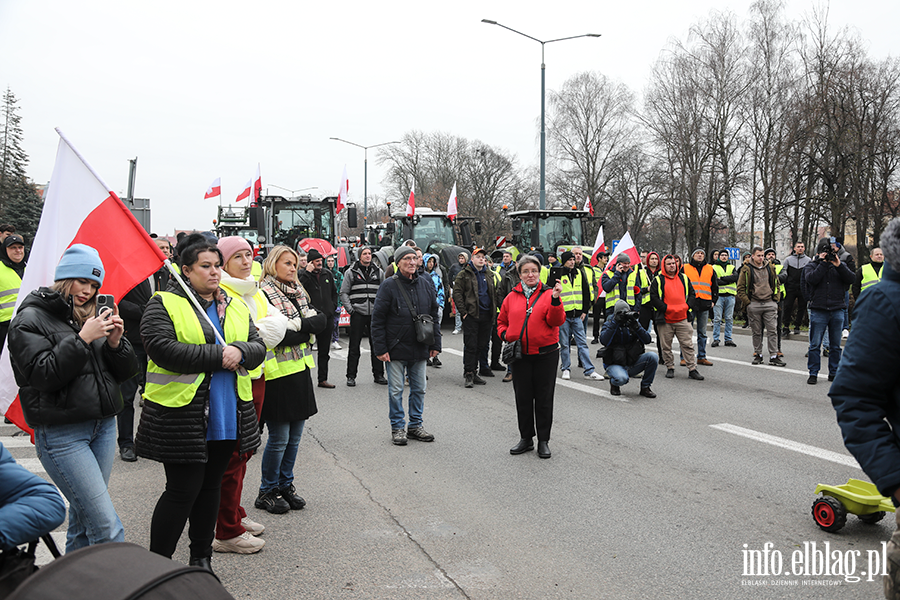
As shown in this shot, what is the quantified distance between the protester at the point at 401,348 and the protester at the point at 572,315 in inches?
163

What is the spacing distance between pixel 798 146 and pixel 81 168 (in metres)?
27.0

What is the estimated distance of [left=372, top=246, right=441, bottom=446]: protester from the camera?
22.5 feet

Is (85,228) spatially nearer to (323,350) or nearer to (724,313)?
(323,350)

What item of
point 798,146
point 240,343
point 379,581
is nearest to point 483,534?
point 379,581

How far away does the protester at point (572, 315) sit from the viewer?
35.0 feet

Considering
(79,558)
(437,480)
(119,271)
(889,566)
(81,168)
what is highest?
(81,168)

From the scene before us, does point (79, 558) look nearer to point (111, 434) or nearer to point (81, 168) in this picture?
point (111, 434)

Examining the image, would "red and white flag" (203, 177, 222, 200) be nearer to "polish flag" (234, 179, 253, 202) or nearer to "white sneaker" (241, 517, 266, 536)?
"polish flag" (234, 179, 253, 202)

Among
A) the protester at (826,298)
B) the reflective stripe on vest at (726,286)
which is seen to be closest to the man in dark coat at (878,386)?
the protester at (826,298)

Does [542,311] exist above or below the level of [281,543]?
above

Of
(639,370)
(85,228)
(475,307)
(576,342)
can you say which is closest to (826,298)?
(639,370)

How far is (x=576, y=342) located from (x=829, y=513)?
21.3 ft

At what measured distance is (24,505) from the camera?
2.21m

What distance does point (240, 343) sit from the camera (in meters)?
3.56
